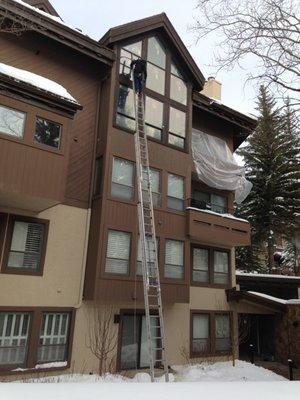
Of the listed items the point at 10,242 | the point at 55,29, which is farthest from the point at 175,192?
the point at 55,29

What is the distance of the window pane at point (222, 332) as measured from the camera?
18906mm

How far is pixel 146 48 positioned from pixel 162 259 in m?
10.1

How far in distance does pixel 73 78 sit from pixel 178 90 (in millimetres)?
5621

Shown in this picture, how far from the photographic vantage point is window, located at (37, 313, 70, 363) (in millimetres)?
13359

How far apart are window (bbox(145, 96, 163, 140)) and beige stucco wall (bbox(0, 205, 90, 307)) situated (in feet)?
16.7

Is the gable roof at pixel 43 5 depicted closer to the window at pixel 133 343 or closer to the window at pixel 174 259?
the window at pixel 174 259

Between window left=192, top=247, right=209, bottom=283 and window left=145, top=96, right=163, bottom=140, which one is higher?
window left=145, top=96, right=163, bottom=140

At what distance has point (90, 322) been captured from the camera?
1445cm

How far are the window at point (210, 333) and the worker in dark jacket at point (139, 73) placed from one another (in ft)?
35.2

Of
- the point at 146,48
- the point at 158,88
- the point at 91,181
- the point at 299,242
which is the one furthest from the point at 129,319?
the point at 299,242

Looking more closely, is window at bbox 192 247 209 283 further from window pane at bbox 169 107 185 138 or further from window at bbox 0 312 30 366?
window at bbox 0 312 30 366

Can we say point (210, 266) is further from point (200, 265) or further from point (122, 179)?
point (122, 179)

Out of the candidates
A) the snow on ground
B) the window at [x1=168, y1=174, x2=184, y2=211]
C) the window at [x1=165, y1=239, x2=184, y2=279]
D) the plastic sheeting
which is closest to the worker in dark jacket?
the window at [x1=168, y1=174, x2=184, y2=211]

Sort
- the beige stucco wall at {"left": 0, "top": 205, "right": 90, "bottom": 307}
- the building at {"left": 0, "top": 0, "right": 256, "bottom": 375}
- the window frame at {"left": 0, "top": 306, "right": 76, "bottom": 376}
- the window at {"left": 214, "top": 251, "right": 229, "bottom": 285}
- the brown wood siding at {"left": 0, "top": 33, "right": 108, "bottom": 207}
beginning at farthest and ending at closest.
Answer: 1. the window at {"left": 214, "top": 251, "right": 229, "bottom": 285}
2. the brown wood siding at {"left": 0, "top": 33, "right": 108, "bottom": 207}
3. the beige stucco wall at {"left": 0, "top": 205, "right": 90, "bottom": 307}
4. the building at {"left": 0, "top": 0, "right": 256, "bottom": 375}
5. the window frame at {"left": 0, "top": 306, "right": 76, "bottom": 376}
